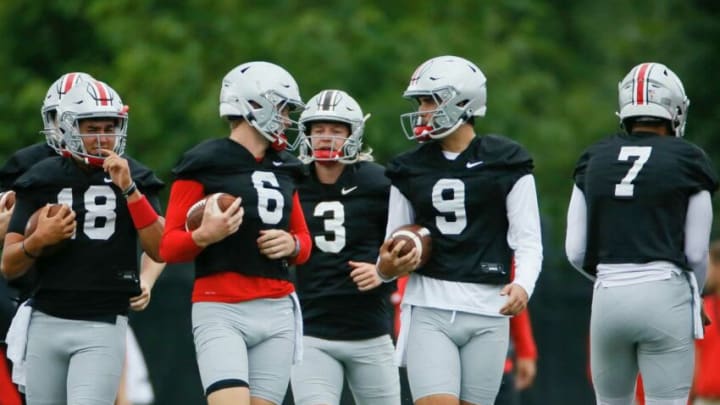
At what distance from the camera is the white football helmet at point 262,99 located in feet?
26.6

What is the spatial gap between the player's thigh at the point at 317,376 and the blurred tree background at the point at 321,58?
8.65 metres

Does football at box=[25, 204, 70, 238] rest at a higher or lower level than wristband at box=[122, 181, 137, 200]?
lower

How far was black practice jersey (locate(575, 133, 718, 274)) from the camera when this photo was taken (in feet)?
25.8

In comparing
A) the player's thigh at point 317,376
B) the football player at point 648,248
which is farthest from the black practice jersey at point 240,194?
the football player at point 648,248

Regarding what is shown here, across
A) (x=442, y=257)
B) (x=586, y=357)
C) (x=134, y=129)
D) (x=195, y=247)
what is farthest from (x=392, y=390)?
(x=134, y=129)

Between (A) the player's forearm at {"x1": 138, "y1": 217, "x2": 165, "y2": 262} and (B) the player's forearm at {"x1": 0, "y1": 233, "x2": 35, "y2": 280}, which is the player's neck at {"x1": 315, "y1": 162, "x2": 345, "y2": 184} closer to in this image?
(A) the player's forearm at {"x1": 138, "y1": 217, "x2": 165, "y2": 262}

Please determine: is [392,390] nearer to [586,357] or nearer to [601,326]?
[601,326]

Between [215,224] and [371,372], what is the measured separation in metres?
A: 1.69

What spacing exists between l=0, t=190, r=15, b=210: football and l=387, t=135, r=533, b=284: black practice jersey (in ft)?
7.64

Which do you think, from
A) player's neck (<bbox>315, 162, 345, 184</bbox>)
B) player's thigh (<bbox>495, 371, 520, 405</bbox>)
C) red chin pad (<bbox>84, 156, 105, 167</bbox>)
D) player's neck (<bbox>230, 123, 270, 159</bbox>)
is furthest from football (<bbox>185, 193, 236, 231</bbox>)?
player's thigh (<bbox>495, 371, 520, 405</bbox>)

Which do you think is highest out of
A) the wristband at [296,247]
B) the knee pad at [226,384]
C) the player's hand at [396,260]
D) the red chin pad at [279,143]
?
the red chin pad at [279,143]

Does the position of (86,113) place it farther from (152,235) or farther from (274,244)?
(274,244)

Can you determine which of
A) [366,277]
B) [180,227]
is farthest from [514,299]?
[180,227]

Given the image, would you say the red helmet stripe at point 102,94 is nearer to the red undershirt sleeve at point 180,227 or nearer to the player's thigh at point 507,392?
the red undershirt sleeve at point 180,227
